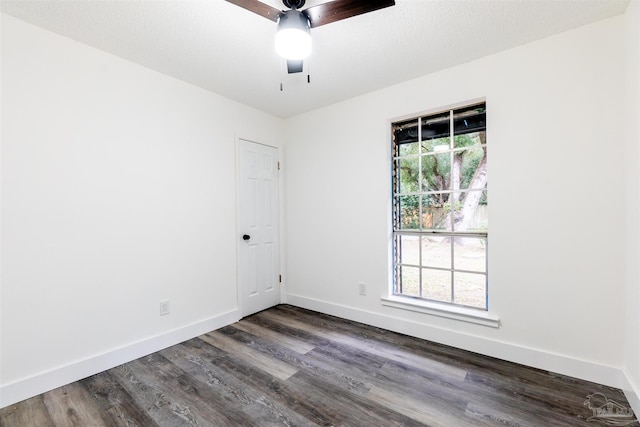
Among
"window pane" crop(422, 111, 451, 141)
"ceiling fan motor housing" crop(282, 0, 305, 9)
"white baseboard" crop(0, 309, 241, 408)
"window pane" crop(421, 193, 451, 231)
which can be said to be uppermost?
"ceiling fan motor housing" crop(282, 0, 305, 9)

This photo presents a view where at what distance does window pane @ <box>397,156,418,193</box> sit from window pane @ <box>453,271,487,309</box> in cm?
93

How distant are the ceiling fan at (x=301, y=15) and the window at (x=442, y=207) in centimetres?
153

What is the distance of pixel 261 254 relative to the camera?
3551 millimetres

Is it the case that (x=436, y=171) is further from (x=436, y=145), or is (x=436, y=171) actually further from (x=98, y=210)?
(x=98, y=210)

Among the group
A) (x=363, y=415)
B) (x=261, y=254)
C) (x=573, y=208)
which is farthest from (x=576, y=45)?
(x=261, y=254)

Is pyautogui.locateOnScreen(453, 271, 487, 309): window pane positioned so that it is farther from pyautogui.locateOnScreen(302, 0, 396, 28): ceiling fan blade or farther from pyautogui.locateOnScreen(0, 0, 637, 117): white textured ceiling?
pyautogui.locateOnScreen(302, 0, 396, 28): ceiling fan blade

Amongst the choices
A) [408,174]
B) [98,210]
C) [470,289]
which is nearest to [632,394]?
[470,289]

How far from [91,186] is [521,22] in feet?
11.0

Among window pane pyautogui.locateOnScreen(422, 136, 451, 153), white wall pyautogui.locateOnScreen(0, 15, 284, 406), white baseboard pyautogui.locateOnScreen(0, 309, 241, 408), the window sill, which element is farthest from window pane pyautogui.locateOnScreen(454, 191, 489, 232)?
white baseboard pyautogui.locateOnScreen(0, 309, 241, 408)

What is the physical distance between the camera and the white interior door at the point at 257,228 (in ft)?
10.8

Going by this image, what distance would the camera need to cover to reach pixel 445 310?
2.57m

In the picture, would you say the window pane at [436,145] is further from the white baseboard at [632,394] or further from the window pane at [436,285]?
the white baseboard at [632,394]

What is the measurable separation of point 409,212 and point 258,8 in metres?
2.19

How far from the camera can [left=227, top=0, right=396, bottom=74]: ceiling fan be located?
146 centimetres
